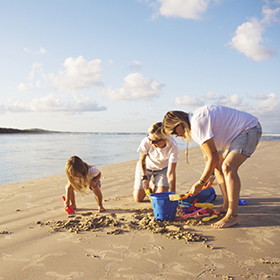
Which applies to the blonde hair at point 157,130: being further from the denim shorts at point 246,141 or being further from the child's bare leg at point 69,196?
the child's bare leg at point 69,196

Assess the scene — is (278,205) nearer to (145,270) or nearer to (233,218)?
(233,218)

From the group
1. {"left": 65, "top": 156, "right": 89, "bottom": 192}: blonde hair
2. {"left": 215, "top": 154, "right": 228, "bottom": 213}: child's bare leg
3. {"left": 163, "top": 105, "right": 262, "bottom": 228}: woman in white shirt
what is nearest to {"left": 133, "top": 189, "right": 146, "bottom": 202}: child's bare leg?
{"left": 65, "top": 156, "right": 89, "bottom": 192}: blonde hair

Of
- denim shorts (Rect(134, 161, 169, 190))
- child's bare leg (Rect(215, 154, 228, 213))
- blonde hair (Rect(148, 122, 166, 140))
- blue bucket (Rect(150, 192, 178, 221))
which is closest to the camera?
blue bucket (Rect(150, 192, 178, 221))

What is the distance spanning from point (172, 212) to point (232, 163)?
95cm

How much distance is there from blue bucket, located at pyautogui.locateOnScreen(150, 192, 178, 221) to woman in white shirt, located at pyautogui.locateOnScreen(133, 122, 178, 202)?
32.5 inches

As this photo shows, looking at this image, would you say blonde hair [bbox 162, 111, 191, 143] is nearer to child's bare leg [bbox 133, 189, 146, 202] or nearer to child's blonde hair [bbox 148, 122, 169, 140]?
child's blonde hair [bbox 148, 122, 169, 140]

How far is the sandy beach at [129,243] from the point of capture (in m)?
2.19

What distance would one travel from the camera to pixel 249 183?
5.60 m

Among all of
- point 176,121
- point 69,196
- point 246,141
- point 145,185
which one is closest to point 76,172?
point 69,196

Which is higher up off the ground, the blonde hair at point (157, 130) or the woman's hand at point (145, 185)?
the blonde hair at point (157, 130)

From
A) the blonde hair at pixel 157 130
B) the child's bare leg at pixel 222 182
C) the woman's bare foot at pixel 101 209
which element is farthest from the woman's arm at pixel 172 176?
the woman's bare foot at pixel 101 209

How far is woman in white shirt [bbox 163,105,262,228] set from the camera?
9.84 ft

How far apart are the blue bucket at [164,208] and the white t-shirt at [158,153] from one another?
3.56 feet

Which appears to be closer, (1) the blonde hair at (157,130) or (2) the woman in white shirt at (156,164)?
(1) the blonde hair at (157,130)
